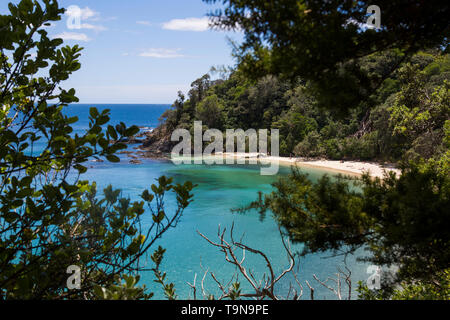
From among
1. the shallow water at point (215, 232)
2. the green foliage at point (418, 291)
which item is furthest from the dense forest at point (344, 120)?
the green foliage at point (418, 291)

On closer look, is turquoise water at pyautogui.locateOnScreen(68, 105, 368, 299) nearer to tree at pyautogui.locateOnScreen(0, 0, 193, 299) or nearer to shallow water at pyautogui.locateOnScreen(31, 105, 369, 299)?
shallow water at pyautogui.locateOnScreen(31, 105, 369, 299)

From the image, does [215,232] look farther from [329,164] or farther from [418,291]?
[329,164]

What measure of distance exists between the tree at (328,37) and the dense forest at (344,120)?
1019 cm

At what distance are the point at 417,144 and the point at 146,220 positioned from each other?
14.2m

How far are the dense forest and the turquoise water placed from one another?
4.80 metres

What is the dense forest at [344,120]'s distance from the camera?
52.3ft

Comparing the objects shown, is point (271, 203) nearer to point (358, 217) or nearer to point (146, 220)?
point (358, 217)

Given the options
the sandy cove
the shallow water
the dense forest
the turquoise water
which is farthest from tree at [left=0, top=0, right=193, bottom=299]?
the sandy cove

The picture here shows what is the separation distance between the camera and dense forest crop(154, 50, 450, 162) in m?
16.0

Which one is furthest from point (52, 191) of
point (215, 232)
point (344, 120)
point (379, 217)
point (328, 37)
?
point (344, 120)

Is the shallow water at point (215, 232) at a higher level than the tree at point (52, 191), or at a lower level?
lower

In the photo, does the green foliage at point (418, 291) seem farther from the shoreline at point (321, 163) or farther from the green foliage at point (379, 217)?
the shoreline at point (321, 163)

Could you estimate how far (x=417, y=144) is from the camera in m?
16.8

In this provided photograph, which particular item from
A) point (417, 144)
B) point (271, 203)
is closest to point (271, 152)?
point (417, 144)
